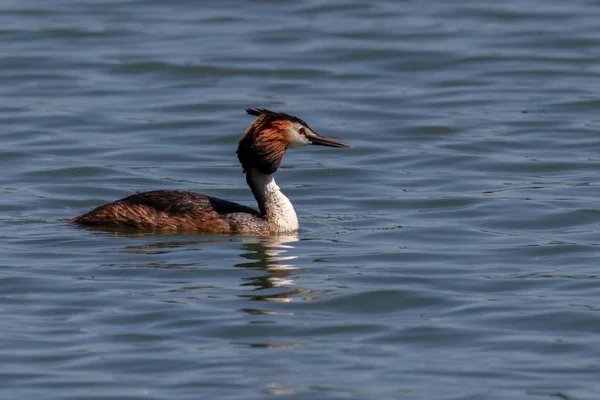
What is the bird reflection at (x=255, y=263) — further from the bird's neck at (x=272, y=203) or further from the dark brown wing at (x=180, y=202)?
the dark brown wing at (x=180, y=202)

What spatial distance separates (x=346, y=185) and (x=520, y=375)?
264 inches

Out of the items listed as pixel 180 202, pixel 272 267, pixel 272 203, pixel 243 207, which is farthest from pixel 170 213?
pixel 272 267

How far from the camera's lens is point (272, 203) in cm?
1332

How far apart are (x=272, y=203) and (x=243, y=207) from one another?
0.29 m

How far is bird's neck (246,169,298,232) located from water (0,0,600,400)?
13.7 inches

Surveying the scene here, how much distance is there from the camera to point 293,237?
13.2m

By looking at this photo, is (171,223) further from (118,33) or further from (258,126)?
(118,33)

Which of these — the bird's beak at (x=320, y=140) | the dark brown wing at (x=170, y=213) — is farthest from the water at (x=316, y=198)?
the bird's beak at (x=320, y=140)

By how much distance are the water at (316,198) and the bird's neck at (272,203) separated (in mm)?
349

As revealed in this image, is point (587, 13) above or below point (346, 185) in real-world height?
above

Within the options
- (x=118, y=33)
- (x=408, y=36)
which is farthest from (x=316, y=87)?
(x=118, y=33)

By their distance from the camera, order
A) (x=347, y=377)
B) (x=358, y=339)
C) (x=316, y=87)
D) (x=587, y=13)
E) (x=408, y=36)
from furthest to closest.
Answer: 1. (x=587, y=13)
2. (x=408, y=36)
3. (x=316, y=87)
4. (x=358, y=339)
5. (x=347, y=377)

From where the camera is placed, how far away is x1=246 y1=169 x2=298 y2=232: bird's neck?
13281 mm

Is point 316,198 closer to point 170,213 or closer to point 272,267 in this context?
point 170,213
